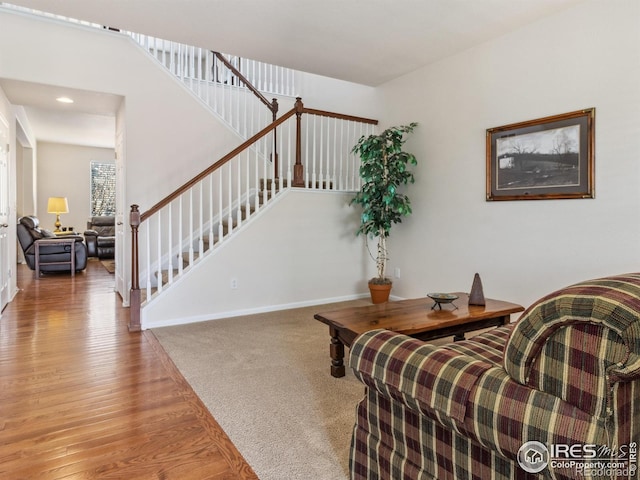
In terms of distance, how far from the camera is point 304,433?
192 centimetres

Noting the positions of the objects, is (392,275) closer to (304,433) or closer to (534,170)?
(534,170)

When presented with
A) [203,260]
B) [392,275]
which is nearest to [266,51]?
[203,260]

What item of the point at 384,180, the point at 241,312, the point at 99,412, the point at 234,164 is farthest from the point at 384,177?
the point at 99,412

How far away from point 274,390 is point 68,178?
9.89m

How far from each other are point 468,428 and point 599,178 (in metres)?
2.73

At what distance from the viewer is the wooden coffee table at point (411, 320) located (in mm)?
2346

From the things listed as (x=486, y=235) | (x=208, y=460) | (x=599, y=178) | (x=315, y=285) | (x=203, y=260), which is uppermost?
(x=599, y=178)

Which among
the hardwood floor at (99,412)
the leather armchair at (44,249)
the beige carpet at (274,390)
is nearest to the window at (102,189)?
the leather armchair at (44,249)

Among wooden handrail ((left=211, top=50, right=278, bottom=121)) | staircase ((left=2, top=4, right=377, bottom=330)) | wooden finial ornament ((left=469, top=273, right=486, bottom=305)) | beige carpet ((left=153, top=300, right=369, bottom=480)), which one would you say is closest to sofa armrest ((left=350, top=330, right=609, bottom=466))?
beige carpet ((left=153, top=300, right=369, bottom=480))

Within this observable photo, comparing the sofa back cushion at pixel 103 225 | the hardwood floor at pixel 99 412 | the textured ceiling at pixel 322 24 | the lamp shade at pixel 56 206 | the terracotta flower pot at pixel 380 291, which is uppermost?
the textured ceiling at pixel 322 24

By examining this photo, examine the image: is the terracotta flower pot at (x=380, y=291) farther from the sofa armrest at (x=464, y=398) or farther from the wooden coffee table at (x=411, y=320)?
the sofa armrest at (x=464, y=398)

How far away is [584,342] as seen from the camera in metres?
0.86

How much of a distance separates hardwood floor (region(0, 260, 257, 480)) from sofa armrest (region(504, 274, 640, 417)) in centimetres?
124

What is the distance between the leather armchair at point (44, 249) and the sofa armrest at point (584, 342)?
7557 millimetres
